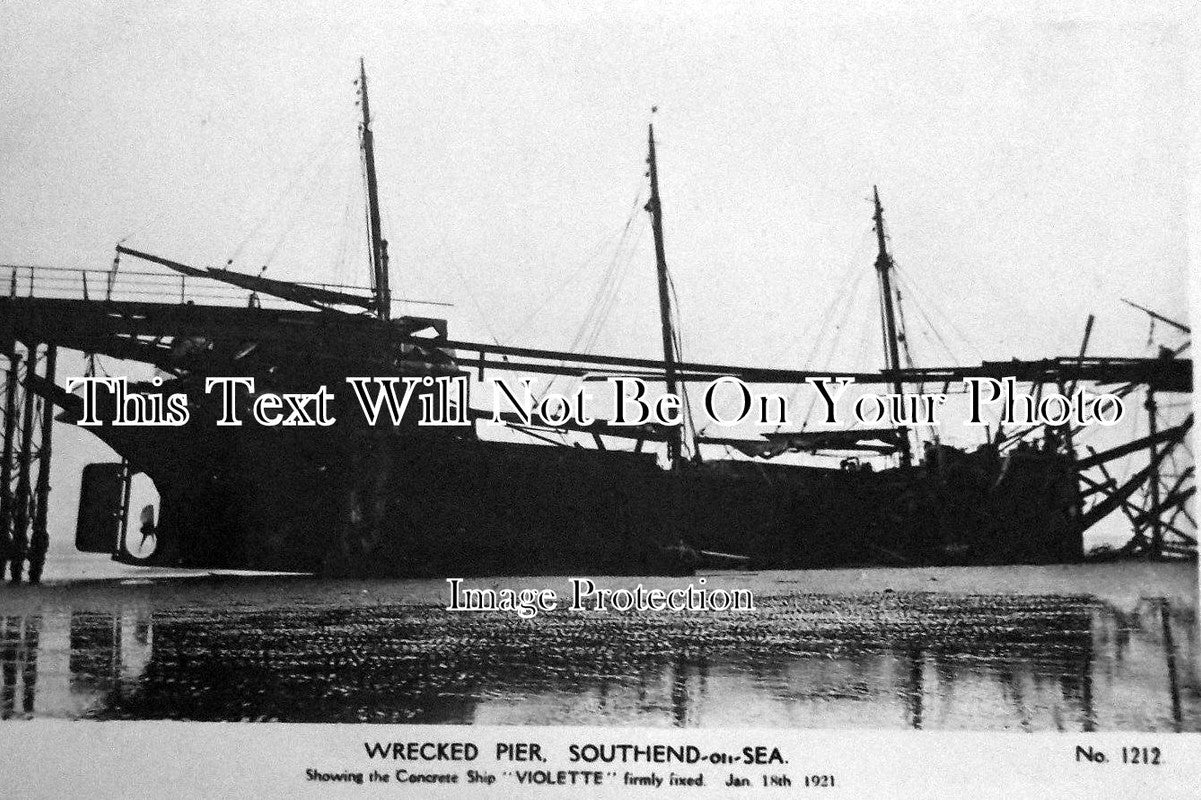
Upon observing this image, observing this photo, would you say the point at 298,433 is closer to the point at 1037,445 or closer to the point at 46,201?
the point at 46,201

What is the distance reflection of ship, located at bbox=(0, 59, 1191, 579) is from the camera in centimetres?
455

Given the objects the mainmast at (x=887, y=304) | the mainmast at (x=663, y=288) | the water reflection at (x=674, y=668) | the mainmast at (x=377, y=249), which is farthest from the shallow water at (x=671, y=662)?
the mainmast at (x=377, y=249)

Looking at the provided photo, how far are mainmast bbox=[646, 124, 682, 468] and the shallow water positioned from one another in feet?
1.89

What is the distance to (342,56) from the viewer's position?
4684 mm

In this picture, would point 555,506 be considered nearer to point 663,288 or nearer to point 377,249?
point 663,288

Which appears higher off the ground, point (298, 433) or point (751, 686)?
point (298, 433)

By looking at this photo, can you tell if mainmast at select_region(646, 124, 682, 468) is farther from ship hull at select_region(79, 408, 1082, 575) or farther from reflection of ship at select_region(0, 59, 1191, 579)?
ship hull at select_region(79, 408, 1082, 575)

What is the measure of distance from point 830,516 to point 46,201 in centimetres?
379

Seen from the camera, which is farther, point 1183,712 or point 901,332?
point 901,332

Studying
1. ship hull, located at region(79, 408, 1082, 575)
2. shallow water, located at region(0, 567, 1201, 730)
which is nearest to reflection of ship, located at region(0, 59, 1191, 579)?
ship hull, located at region(79, 408, 1082, 575)

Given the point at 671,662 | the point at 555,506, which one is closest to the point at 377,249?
the point at 555,506

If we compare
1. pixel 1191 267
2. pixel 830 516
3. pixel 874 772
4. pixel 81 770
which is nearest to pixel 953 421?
pixel 830 516

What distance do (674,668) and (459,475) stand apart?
1277 millimetres

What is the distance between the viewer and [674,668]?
4.25 m
